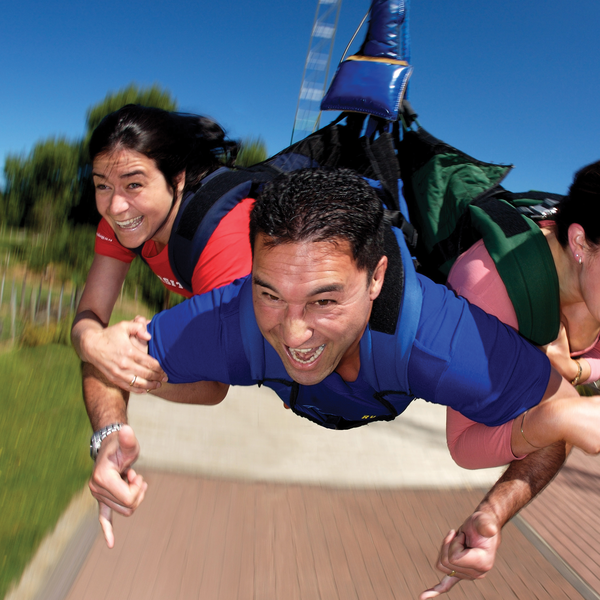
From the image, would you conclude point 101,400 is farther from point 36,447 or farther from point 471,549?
point 471,549

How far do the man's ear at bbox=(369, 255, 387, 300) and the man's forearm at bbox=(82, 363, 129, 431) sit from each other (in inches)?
37.8

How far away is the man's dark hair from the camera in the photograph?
1280 millimetres

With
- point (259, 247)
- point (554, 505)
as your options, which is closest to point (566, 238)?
point (259, 247)

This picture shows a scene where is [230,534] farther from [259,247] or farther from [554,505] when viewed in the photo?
[554,505]

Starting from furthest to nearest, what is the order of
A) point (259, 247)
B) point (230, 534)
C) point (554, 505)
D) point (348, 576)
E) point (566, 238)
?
point (554, 505)
point (230, 534)
point (348, 576)
point (566, 238)
point (259, 247)

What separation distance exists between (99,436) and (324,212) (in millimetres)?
1038

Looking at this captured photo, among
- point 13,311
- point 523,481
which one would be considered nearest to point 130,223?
point 523,481

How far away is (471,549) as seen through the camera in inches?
51.4

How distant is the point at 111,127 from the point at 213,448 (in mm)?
1740

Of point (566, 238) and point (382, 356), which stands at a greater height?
point (566, 238)

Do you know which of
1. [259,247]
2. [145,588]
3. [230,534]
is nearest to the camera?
[259,247]

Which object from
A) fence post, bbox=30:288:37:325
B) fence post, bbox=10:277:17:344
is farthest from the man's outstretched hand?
fence post, bbox=30:288:37:325

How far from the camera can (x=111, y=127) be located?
1934 mm

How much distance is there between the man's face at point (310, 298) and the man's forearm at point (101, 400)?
26.6 inches
